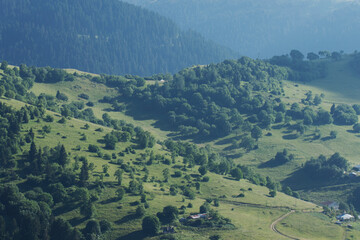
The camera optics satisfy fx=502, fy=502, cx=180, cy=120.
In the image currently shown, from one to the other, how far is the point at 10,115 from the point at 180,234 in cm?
8351

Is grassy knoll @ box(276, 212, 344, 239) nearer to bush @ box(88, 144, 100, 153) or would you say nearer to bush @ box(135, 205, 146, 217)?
bush @ box(135, 205, 146, 217)

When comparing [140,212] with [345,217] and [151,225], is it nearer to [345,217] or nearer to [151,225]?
[151,225]

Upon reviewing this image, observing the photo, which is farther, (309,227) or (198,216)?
Result: (309,227)

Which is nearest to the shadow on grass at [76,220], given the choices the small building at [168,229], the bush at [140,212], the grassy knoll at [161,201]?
the grassy knoll at [161,201]

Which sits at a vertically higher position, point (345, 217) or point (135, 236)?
point (135, 236)

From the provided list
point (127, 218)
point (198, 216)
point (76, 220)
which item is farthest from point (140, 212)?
point (76, 220)

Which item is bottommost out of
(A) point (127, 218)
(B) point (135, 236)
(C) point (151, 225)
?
(B) point (135, 236)

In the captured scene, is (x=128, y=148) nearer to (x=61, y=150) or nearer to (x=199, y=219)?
(x=61, y=150)

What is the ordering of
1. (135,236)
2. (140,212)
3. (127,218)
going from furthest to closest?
1. (140,212)
2. (127,218)
3. (135,236)

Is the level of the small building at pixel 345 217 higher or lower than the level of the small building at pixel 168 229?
lower

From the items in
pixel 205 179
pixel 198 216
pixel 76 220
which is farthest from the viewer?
pixel 205 179

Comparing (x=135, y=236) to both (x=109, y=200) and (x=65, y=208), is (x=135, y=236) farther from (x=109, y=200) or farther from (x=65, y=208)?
(x=65, y=208)

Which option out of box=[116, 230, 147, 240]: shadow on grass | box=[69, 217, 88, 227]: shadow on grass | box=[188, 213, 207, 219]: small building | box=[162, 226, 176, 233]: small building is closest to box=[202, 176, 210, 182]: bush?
box=[188, 213, 207, 219]: small building

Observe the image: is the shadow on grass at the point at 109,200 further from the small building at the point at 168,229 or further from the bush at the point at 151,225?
the small building at the point at 168,229
